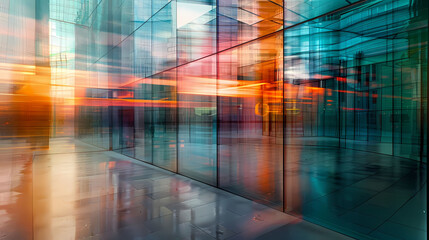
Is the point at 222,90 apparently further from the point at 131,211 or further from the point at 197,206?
the point at 131,211

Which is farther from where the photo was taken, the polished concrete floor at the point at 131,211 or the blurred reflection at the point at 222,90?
the blurred reflection at the point at 222,90

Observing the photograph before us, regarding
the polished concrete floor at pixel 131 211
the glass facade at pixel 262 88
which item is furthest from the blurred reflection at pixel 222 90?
the polished concrete floor at pixel 131 211

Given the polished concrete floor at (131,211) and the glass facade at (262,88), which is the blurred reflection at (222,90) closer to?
the glass facade at (262,88)

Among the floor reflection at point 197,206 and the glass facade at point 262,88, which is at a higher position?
the glass facade at point 262,88

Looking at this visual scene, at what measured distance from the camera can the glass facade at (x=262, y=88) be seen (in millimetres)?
5570

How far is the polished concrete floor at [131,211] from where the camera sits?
12.0ft

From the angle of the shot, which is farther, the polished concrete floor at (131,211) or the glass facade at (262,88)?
the glass facade at (262,88)

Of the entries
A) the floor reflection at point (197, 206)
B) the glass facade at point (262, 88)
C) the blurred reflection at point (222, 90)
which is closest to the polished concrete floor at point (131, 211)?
the floor reflection at point (197, 206)

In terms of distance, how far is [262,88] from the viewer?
80.6 feet

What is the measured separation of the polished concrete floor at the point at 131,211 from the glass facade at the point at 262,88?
0.68 meters

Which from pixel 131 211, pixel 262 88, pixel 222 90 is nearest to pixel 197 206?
pixel 131 211

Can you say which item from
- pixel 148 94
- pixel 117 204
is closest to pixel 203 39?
pixel 148 94

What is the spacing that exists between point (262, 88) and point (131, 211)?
2184 centimetres

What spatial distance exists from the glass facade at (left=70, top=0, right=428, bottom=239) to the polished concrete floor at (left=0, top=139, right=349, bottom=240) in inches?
26.8
